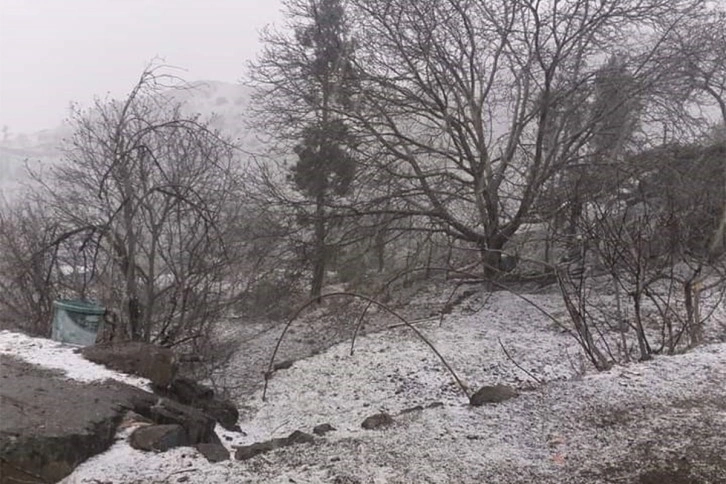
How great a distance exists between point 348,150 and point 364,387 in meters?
6.48

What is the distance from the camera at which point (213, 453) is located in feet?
13.4

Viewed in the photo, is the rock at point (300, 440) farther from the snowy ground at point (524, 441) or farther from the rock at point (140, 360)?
the rock at point (140, 360)

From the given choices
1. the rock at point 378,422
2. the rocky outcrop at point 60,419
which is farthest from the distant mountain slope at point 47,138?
the rock at point 378,422

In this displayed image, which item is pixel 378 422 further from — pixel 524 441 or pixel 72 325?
pixel 72 325

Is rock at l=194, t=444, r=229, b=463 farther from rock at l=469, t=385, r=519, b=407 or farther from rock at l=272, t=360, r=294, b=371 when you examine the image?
rock at l=272, t=360, r=294, b=371

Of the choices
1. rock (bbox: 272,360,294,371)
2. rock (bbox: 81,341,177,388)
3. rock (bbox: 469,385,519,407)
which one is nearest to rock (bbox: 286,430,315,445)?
rock (bbox: 469,385,519,407)

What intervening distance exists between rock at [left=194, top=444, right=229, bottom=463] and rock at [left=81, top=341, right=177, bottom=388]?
2026 mm

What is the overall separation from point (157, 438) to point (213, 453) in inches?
18.5

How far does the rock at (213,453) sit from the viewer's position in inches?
156

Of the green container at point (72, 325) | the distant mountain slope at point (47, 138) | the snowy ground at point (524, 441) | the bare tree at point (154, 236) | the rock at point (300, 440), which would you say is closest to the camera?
the snowy ground at point (524, 441)

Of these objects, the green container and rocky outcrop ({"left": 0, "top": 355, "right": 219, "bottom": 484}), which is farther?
the green container

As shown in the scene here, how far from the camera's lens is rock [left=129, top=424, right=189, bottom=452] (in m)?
4.13

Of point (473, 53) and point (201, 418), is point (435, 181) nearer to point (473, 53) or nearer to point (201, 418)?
point (473, 53)

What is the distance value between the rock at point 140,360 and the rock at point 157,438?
5.66ft
